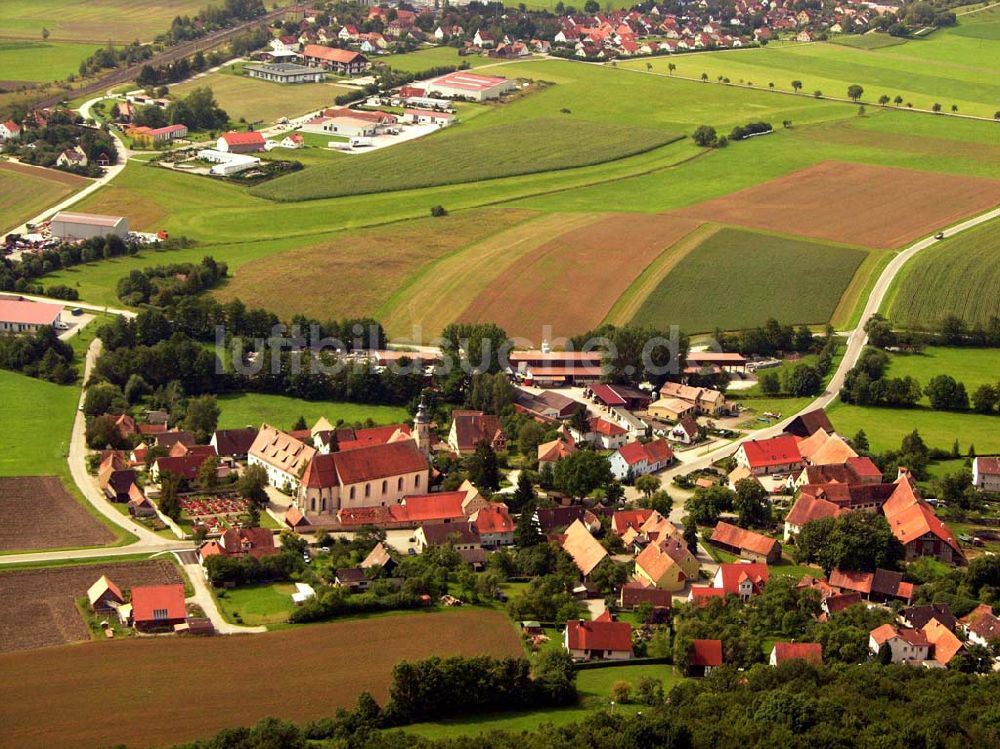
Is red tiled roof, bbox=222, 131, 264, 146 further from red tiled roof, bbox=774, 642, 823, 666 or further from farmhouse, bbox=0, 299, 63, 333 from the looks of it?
red tiled roof, bbox=774, 642, 823, 666

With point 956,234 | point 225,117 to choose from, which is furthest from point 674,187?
point 225,117

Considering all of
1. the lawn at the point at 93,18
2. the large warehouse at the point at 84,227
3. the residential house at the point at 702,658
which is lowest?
the residential house at the point at 702,658

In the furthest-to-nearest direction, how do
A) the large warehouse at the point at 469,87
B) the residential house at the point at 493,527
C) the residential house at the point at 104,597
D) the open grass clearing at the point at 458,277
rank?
the large warehouse at the point at 469,87 → the open grass clearing at the point at 458,277 → the residential house at the point at 493,527 → the residential house at the point at 104,597

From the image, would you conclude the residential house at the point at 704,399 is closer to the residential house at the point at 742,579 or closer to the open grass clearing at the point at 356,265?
the residential house at the point at 742,579

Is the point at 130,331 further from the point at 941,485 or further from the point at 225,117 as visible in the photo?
the point at 225,117

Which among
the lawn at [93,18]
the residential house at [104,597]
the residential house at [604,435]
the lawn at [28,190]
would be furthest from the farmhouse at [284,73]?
the residential house at [104,597]

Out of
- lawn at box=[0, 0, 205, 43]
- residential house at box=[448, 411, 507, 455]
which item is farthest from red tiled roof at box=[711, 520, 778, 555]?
lawn at box=[0, 0, 205, 43]

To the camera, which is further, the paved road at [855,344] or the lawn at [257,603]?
the paved road at [855,344]

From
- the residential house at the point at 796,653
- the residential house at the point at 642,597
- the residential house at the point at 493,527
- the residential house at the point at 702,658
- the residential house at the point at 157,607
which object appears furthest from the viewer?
the residential house at the point at 493,527

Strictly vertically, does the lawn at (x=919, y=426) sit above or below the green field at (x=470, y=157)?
below
